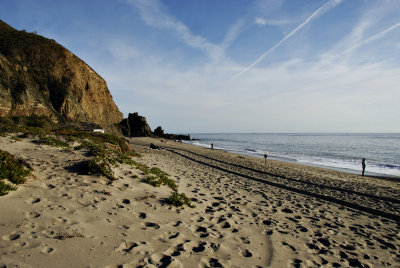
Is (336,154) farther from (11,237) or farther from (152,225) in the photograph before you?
(11,237)

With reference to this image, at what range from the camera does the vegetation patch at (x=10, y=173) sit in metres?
4.64

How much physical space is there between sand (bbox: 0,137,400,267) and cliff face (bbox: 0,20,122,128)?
61.8ft

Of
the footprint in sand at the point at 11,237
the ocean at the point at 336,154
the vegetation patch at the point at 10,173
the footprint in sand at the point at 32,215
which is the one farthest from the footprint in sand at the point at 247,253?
the ocean at the point at 336,154

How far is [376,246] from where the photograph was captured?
4.88 m

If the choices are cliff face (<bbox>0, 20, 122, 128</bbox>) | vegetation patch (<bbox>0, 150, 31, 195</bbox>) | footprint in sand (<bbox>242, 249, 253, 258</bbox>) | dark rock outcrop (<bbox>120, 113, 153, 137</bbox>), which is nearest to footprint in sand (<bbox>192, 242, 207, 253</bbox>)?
footprint in sand (<bbox>242, 249, 253, 258</bbox>)

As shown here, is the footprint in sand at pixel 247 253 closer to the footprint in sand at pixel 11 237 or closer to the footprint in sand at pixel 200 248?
the footprint in sand at pixel 200 248

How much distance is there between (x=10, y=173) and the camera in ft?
16.9

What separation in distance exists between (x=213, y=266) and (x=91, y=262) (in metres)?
1.94

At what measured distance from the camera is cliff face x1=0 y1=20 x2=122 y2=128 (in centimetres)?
2141

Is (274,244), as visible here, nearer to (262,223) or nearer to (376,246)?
(262,223)

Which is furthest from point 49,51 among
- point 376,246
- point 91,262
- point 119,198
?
point 376,246

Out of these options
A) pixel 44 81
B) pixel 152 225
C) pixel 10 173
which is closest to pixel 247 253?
pixel 152 225

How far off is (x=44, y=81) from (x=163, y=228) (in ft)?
112

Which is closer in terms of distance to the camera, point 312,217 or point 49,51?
point 312,217
